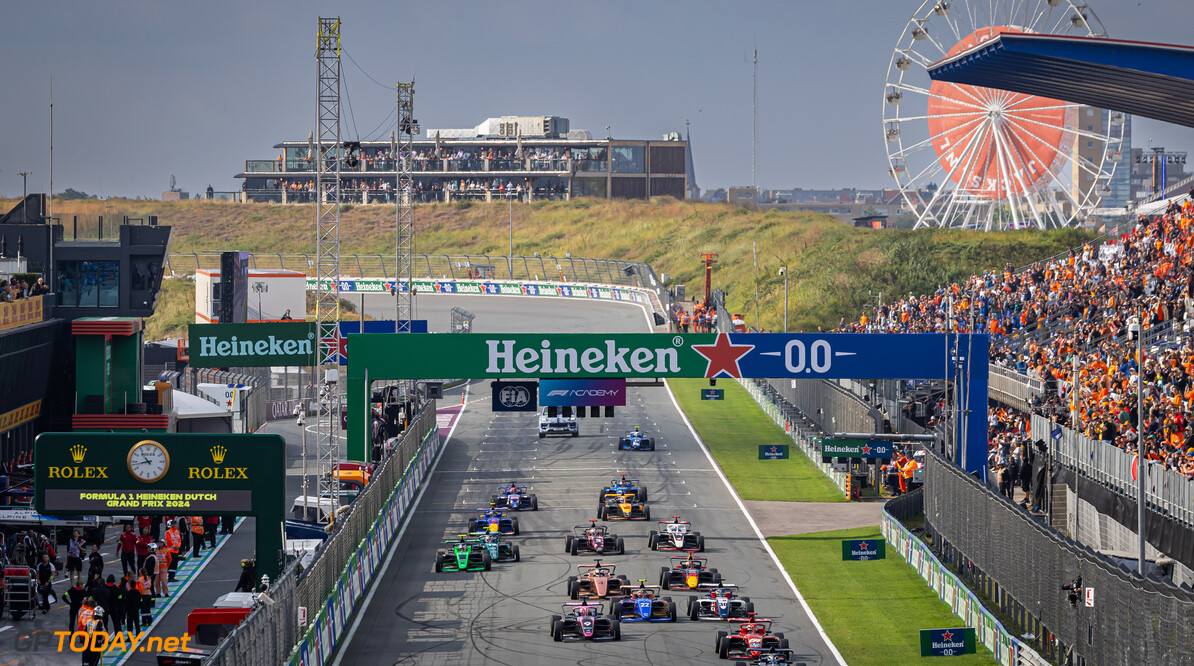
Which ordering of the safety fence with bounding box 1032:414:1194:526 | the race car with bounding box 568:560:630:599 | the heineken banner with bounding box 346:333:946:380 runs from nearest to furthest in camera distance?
the safety fence with bounding box 1032:414:1194:526 < the race car with bounding box 568:560:630:599 < the heineken banner with bounding box 346:333:946:380

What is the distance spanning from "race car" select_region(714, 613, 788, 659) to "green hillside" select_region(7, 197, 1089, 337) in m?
44.6

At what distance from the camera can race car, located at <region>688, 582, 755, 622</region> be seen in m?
28.5

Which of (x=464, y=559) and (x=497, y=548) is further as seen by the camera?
(x=497, y=548)

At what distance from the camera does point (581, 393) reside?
131 feet

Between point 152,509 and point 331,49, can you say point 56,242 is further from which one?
point 152,509

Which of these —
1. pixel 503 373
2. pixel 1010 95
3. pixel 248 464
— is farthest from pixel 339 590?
pixel 1010 95

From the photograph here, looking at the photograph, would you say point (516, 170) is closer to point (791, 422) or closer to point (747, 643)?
point (791, 422)

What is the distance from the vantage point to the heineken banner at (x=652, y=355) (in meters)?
38.8

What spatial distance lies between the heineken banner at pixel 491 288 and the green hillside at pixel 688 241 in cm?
922

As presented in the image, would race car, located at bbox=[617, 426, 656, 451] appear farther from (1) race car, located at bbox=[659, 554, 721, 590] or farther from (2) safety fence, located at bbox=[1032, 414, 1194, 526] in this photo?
(1) race car, located at bbox=[659, 554, 721, 590]

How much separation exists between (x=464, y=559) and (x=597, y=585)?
490cm

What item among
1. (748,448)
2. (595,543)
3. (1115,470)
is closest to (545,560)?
(595,543)

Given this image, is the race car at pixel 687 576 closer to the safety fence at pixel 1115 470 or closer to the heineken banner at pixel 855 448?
the heineken banner at pixel 855 448

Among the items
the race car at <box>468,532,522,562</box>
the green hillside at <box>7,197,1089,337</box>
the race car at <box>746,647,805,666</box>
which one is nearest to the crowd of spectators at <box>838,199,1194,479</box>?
the race car at <box>746,647,805,666</box>
